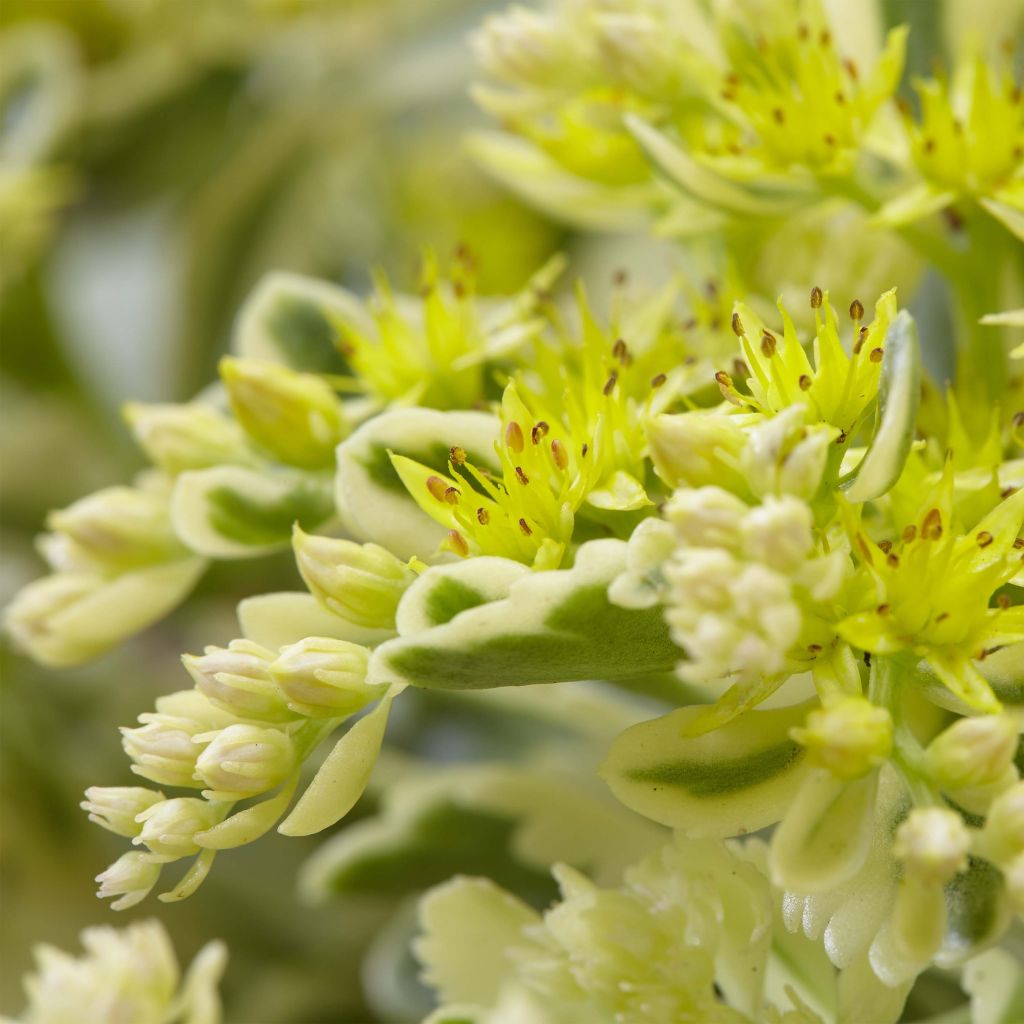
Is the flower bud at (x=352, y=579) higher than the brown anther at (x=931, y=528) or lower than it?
higher

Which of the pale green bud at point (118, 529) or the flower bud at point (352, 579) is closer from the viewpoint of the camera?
the flower bud at point (352, 579)

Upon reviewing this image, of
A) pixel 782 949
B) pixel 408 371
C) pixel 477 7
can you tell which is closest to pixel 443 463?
pixel 408 371

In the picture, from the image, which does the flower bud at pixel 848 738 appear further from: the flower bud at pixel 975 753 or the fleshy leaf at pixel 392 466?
the fleshy leaf at pixel 392 466

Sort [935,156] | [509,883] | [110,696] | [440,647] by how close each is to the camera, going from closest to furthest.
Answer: [440,647], [935,156], [509,883], [110,696]

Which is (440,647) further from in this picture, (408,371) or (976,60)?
(976,60)

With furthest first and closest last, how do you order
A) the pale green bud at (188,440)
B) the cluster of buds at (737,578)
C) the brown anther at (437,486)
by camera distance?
1. the pale green bud at (188,440)
2. the brown anther at (437,486)
3. the cluster of buds at (737,578)

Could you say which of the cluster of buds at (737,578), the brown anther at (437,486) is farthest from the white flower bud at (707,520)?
the brown anther at (437,486)

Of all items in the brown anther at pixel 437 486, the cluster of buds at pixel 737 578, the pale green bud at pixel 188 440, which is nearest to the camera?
the cluster of buds at pixel 737 578
